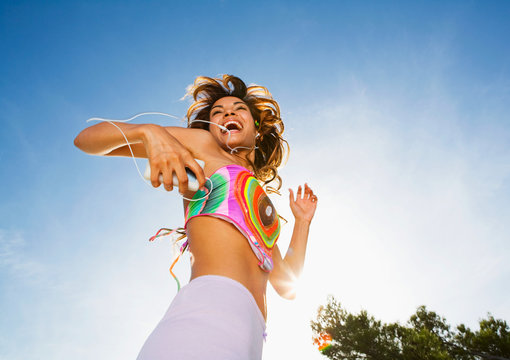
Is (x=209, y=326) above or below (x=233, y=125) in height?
below

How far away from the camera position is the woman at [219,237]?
96cm

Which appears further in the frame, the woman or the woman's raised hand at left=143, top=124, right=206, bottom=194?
the woman's raised hand at left=143, top=124, right=206, bottom=194

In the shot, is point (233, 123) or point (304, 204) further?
point (304, 204)

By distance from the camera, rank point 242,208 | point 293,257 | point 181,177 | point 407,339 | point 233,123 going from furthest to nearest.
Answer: point 407,339, point 293,257, point 233,123, point 242,208, point 181,177

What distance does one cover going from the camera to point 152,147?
1.32 m

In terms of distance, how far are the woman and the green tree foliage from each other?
45.5ft

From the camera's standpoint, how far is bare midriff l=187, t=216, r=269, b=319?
133 cm

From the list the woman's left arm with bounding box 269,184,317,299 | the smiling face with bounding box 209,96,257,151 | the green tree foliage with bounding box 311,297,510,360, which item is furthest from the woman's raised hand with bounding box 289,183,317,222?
the green tree foliage with bounding box 311,297,510,360

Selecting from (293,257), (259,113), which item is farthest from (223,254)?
(259,113)

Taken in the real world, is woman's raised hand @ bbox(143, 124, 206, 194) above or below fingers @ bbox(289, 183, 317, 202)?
below

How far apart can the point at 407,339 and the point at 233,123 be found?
15.2m

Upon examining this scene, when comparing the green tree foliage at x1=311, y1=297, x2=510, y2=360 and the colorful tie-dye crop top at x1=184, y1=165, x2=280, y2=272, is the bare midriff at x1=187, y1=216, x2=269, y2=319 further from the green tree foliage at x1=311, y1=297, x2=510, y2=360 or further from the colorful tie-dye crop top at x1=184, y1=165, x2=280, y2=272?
the green tree foliage at x1=311, y1=297, x2=510, y2=360

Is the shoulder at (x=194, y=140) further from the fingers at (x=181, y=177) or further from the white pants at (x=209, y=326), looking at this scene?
the white pants at (x=209, y=326)

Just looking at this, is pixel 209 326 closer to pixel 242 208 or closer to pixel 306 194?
pixel 242 208
